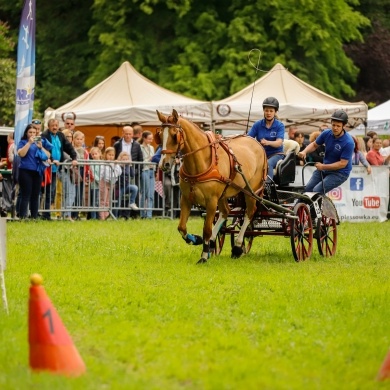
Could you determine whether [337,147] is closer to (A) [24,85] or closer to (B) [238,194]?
(B) [238,194]

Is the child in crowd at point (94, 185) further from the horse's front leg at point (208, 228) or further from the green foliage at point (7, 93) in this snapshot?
the green foliage at point (7, 93)

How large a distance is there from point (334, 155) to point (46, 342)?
8925mm

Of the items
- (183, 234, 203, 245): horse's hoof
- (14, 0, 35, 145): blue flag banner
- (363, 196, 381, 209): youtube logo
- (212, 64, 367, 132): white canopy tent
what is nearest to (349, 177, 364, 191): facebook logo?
(363, 196, 381, 209): youtube logo

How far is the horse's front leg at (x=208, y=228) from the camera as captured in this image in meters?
14.0

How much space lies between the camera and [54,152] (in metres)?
21.8

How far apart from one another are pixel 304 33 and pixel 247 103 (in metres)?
12.9

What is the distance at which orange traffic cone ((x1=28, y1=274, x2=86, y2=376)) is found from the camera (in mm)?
7473

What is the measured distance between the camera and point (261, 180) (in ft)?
48.9

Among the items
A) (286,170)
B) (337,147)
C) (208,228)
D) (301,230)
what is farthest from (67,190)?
(208,228)

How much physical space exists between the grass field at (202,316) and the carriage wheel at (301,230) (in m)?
0.16

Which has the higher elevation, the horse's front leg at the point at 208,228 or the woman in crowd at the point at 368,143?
the woman in crowd at the point at 368,143

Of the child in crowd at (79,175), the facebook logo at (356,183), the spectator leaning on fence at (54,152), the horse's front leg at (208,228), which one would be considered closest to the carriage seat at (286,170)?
the horse's front leg at (208,228)

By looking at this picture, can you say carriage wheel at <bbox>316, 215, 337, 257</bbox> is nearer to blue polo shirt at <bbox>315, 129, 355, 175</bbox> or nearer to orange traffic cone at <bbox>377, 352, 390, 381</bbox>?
blue polo shirt at <bbox>315, 129, 355, 175</bbox>

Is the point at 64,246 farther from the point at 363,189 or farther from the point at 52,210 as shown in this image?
the point at 363,189
